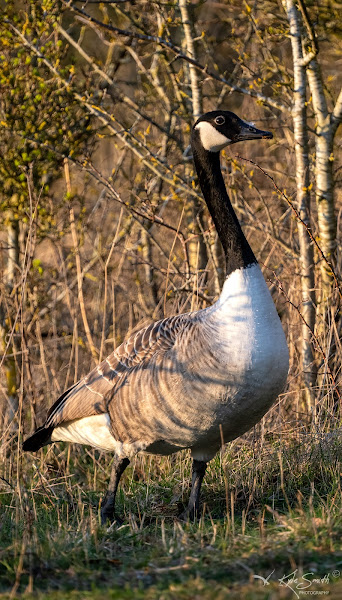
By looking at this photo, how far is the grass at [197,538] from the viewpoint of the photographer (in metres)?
3.09

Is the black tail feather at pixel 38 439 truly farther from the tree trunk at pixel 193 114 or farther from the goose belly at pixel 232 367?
the tree trunk at pixel 193 114

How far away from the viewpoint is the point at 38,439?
5391 mm

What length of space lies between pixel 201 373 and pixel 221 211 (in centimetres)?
115

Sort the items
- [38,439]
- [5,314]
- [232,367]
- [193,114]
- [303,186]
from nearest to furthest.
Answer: [232,367], [38,439], [303,186], [193,114], [5,314]

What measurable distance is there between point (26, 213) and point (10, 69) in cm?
134

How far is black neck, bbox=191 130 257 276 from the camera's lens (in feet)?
14.7


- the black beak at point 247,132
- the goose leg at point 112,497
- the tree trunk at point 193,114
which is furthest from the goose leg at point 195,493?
the black beak at point 247,132

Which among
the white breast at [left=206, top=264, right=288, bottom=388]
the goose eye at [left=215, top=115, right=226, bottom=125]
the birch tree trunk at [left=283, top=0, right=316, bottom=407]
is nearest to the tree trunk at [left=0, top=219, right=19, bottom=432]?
the birch tree trunk at [left=283, top=0, right=316, bottom=407]

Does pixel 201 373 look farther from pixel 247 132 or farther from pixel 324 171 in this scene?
pixel 324 171

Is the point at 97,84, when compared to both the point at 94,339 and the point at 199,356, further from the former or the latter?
the point at 199,356

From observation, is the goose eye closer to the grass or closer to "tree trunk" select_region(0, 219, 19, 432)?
the grass

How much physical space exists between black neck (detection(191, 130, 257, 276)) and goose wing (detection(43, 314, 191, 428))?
50cm

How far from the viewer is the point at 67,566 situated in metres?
3.42
